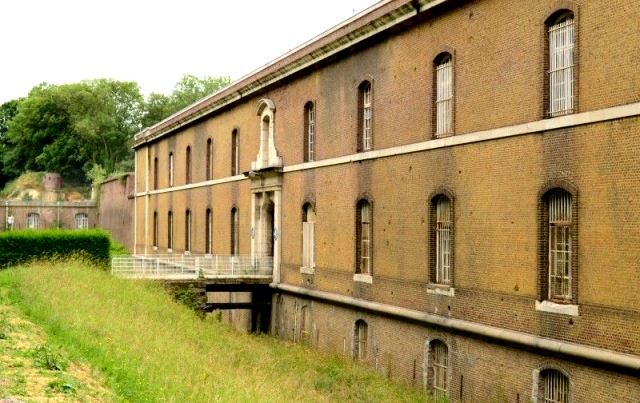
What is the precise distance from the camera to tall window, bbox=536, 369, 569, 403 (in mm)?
15050

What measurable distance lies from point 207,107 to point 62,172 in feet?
186

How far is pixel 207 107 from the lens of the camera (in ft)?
119

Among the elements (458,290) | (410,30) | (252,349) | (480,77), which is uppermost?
(410,30)

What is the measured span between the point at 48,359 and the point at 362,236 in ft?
38.8

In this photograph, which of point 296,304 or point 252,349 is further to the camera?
point 296,304

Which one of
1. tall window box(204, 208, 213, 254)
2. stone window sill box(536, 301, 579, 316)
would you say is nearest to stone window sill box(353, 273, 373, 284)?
stone window sill box(536, 301, 579, 316)

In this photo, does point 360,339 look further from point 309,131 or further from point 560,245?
point 560,245

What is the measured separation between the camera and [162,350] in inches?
618

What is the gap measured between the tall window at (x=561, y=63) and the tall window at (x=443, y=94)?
3.24 meters

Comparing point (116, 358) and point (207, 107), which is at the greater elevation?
point (207, 107)

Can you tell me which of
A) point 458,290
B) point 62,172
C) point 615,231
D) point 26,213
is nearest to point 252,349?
point 458,290

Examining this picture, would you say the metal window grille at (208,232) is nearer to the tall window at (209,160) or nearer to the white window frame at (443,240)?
the tall window at (209,160)

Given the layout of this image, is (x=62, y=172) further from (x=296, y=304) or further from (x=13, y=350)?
(x=13, y=350)

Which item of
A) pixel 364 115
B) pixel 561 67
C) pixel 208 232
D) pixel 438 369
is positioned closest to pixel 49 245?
pixel 208 232
